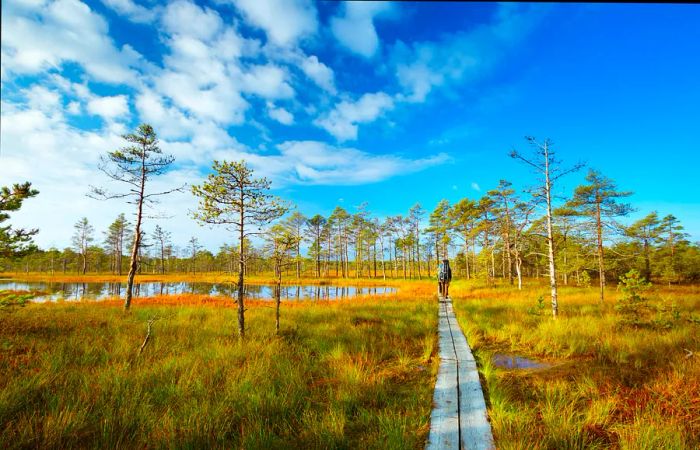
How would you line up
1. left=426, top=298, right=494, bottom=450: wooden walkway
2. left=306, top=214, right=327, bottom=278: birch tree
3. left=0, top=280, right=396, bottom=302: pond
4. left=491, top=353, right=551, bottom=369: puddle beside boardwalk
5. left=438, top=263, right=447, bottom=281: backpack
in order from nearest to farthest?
left=426, top=298, right=494, bottom=450: wooden walkway → left=491, top=353, right=551, bottom=369: puddle beside boardwalk → left=438, top=263, right=447, bottom=281: backpack → left=0, top=280, right=396, bottom=302: pond → left=306, top=214, right=327, bottom=278: birch tree

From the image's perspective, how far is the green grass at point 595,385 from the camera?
3004mm

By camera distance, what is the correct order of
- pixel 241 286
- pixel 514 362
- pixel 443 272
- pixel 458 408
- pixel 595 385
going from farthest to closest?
pixel 443 272
pixel 241 286
pixel 514 362
pixel 595 385
pixel 458 408

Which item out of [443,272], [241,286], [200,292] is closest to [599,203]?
[443,272]

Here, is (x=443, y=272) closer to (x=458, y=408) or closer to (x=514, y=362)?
(x=514, y=362)

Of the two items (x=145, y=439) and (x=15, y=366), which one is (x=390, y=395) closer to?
(x=145, y=439)

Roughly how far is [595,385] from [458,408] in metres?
2.51

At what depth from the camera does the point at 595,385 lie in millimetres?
4305

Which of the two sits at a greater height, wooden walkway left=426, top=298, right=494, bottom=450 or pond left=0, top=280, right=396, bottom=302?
wooden walkway left=426, top=298, right=494, bottom=450

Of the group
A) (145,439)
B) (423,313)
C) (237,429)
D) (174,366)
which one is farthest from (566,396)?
(423,313)

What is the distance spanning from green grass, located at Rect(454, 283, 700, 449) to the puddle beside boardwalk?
21 centimetres

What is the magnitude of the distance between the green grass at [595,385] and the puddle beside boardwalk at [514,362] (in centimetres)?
21

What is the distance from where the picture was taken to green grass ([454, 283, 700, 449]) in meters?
3.00

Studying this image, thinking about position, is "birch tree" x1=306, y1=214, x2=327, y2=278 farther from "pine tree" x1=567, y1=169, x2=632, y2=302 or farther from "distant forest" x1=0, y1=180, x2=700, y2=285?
"pine tree" x1=567, y1=169, x2=632, y2=302

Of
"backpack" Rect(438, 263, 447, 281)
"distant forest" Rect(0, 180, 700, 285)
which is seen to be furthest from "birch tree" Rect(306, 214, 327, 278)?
"backpack" Rect(438, 263, 447, 281)
